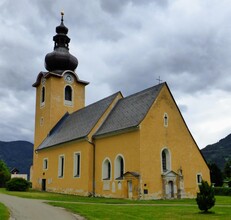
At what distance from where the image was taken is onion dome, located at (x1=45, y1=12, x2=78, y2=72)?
48656mm

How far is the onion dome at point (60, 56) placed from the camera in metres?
48.7

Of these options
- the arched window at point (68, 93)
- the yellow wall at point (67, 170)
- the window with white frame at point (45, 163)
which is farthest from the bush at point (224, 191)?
the arched window at point (68, 93)

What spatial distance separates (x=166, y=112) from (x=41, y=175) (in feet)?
69.7

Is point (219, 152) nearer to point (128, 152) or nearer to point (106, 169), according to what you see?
point (106, 169)

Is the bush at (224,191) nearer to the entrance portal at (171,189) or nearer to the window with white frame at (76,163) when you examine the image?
the entrance portal at (171,189)

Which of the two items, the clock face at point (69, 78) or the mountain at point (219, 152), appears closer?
the clock face at point (69, 78)

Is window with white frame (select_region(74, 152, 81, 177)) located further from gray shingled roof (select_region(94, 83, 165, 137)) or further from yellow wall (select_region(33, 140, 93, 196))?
gray shingled roof (select_region(94, 83, 165, 137))

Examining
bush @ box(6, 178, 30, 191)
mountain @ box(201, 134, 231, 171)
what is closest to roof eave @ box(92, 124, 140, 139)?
bush @ box(6, 178, 30, 191)

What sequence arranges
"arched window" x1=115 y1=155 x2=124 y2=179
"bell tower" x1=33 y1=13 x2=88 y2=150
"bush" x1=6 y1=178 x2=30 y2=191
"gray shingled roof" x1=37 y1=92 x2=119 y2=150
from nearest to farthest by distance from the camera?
"arched window" x1=115 y1=155 x2=124 y2=179 → "gray shingled roof" x1=37 y1=92 x2=119 y2=150 → "bush" x1=6 y1=178 x2=30 y2=191 → "bell tower" x1=33 y1=13 x2=88 y2=150

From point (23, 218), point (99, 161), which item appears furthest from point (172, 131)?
point (23, 218)

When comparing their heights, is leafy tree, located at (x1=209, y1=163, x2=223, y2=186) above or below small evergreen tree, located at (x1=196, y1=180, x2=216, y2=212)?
above

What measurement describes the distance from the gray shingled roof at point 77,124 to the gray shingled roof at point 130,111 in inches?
60.4

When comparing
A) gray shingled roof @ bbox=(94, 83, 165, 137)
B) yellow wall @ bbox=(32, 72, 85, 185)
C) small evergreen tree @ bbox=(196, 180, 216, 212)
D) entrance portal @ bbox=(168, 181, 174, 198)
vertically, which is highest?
yellow wall @ bbox=(32, 72, 85, 185)

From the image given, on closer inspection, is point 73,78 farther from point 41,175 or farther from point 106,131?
point 106,131
